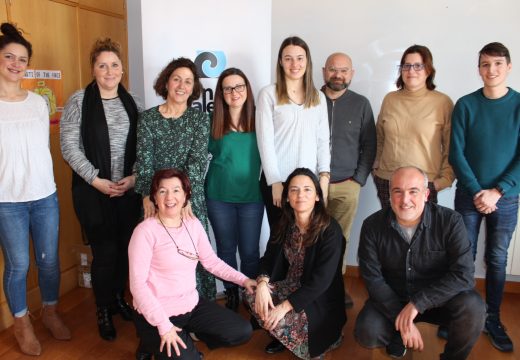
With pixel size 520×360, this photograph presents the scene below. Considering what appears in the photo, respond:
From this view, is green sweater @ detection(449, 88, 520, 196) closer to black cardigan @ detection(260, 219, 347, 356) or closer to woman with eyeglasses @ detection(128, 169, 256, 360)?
black cardigan @ detection(260, 219, 347, 356)

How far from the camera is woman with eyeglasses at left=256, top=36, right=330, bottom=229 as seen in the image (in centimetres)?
238

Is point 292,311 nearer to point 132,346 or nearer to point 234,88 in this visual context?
point 132,346

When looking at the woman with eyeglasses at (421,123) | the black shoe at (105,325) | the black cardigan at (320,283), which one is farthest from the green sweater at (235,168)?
the black shoe at (105,325)

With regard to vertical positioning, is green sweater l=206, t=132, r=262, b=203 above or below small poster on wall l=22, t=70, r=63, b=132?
below

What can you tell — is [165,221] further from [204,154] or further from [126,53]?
[126,53]

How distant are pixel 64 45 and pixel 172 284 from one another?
185 centimetres

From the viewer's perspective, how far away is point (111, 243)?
7.90 feet

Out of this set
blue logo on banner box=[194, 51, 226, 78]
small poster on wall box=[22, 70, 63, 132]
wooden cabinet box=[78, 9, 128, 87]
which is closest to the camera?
small poster on wall box=[22, 70, 63, 132]

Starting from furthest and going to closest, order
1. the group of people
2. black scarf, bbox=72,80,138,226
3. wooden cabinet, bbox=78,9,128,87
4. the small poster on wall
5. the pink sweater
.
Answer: wooden cabinet, bbox=78,9,128,87 → the small poster on wall → black scarf, bbox=72,80,138,226 → the group of people → the pink sweater

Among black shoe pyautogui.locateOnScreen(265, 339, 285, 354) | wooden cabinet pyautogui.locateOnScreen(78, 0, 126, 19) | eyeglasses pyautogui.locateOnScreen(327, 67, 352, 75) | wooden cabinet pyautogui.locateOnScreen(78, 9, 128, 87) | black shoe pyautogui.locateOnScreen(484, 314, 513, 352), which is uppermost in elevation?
wooden cabinet pyautogui.locateOnScreen(78, 0, 126, 19)

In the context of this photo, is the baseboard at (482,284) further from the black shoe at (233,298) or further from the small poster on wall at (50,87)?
the small poster on wall at (50,87)

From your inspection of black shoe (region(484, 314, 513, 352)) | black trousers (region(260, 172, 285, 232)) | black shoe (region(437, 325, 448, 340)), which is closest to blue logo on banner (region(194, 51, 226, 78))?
black trousers (region(260, 172, 285, 232))

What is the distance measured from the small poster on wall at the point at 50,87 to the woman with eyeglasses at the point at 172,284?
123 centimetres

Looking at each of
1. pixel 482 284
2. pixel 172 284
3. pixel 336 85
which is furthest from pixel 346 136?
pixel 482 284
